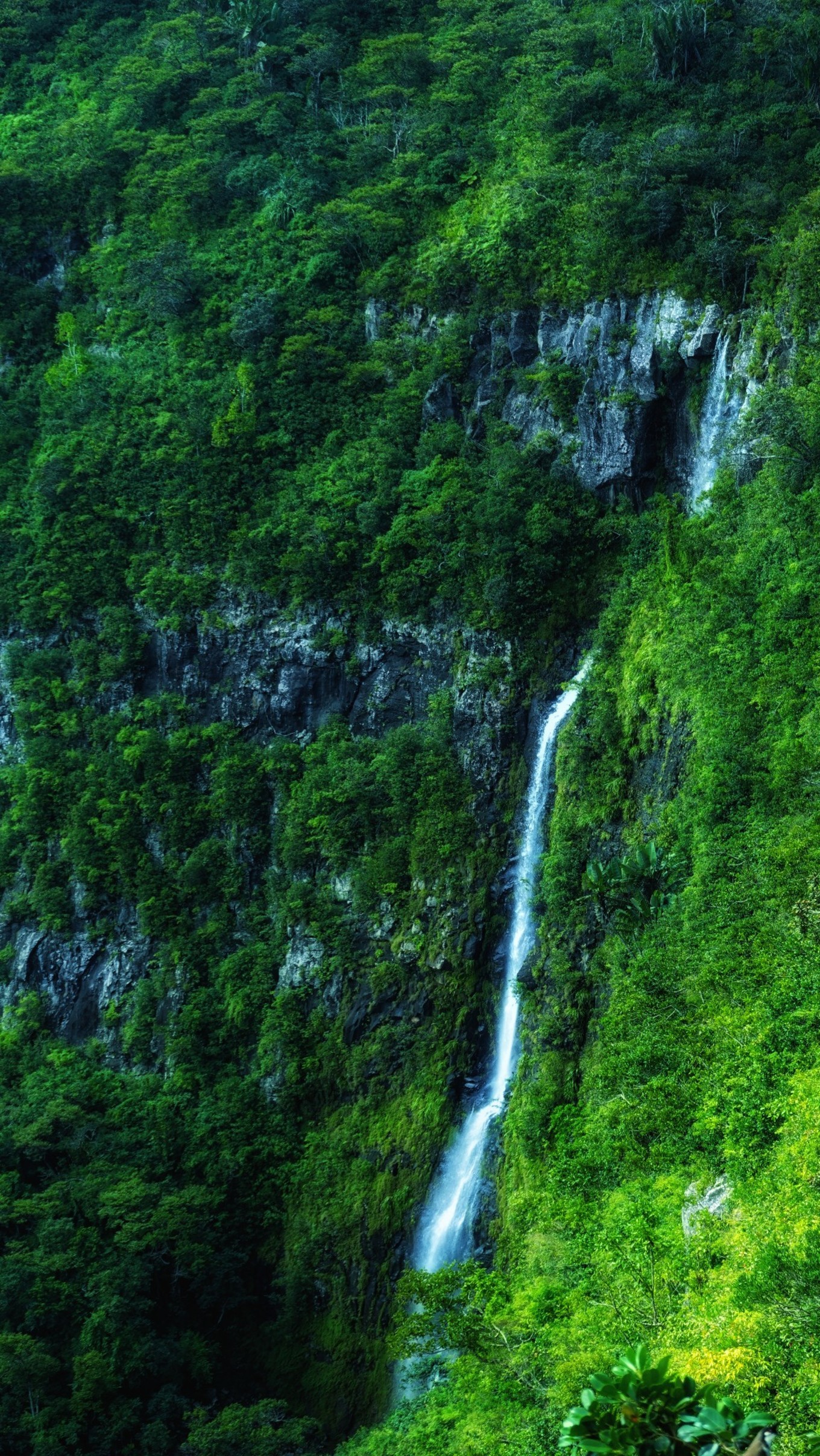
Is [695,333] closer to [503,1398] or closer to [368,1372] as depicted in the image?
[503,1398]

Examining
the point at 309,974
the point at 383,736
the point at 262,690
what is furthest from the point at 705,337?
the point at 309,974

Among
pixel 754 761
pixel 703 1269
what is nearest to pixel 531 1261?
pixel 703 1269

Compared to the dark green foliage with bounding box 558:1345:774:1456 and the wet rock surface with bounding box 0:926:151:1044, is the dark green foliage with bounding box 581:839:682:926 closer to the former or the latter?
the dark green foliage with bounding box 558:1345:774:1456

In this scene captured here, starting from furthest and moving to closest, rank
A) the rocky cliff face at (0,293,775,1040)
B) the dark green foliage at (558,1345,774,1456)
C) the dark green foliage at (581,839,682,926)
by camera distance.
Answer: the rocky cliff face at (0,293,775,1040) → the dark green foliage at (581,839,682,926) → the dark green foliage at (558,1345,774,1456)

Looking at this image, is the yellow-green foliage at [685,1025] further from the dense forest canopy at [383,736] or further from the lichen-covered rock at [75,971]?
the lichen-covered rock at [75,971]

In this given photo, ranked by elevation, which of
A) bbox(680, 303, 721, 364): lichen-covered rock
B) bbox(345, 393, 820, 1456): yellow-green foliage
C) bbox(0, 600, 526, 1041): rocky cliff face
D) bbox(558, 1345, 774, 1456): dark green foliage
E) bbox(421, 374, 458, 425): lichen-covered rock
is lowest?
bbox(558, 1345, 774, 1456): dark green foliage

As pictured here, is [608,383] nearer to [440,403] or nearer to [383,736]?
[440,403]

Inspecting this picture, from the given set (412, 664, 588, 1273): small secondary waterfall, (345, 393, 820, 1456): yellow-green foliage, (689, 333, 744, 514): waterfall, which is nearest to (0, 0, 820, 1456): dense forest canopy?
(345, 393, 820, 1456): yellow-green foliage
